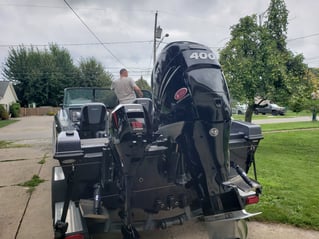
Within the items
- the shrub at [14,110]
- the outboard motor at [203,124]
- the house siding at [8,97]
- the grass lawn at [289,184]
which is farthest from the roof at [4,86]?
the outboard motor at [203,124]

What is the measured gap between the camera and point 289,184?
389 centimetres

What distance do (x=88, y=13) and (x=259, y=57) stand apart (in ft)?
21.0

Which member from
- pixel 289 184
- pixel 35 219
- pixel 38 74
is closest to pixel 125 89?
pixel 35 219

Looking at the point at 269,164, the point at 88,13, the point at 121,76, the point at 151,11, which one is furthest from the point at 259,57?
the point at 151,11

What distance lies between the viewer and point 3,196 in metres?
3.68

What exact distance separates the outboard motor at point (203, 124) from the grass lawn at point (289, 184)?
166 cm

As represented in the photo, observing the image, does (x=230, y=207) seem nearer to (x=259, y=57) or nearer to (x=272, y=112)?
(x=259, y=57)

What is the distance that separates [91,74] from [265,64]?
2828 centimetres

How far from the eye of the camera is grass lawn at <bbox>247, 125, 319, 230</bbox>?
9.28ft

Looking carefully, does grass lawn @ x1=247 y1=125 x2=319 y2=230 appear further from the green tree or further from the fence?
the fence

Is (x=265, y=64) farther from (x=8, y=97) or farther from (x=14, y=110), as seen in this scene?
(x=8, y=97)

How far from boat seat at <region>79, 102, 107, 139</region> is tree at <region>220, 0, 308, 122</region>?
12.2 ft

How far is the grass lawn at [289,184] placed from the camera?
2.83 metres

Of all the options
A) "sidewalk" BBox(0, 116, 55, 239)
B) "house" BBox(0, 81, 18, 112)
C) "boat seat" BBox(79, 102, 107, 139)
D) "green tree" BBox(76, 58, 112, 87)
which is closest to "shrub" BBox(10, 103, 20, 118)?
"house" BBox(0, 81, 18, 112)
